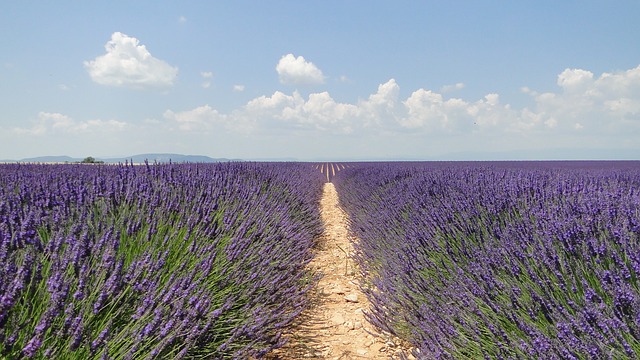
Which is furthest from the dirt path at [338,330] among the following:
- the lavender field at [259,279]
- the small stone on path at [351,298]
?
the lavender field at [259,279]

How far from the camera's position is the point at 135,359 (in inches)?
47.4

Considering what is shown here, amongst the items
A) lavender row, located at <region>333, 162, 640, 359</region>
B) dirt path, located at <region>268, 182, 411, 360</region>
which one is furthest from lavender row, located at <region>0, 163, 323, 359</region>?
lavender row, located at <region>333, 162, 640, 359</region>

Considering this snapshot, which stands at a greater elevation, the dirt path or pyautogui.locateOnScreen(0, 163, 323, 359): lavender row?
pyautogui.locateOnScreen(0, 163, 323, 359): lavender row

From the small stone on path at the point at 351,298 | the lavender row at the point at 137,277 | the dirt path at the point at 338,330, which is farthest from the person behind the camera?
the small stone on path at the point at 351,298

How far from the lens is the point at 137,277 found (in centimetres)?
143

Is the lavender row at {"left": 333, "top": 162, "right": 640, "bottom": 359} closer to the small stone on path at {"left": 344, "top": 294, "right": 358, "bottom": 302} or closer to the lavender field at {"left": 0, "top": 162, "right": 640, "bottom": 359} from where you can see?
the lavender field at {"left": 0, "top": 162, "right": 640, "bottom": 359}

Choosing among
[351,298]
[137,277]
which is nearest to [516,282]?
[137,277]

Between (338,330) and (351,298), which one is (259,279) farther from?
(351,298)

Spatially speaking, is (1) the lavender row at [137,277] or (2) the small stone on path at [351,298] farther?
(2) the small stone on path at [351,298]

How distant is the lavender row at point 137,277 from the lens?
1.10m

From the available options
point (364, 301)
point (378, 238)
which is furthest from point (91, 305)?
point (378, 238)

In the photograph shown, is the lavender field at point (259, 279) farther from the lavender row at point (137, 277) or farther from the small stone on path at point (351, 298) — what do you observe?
the small stone on path at point (351, 298)

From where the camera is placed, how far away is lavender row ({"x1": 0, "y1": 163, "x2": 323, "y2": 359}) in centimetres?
110

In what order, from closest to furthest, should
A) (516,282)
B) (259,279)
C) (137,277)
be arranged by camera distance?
(137,277), (516,282), (259,279)
